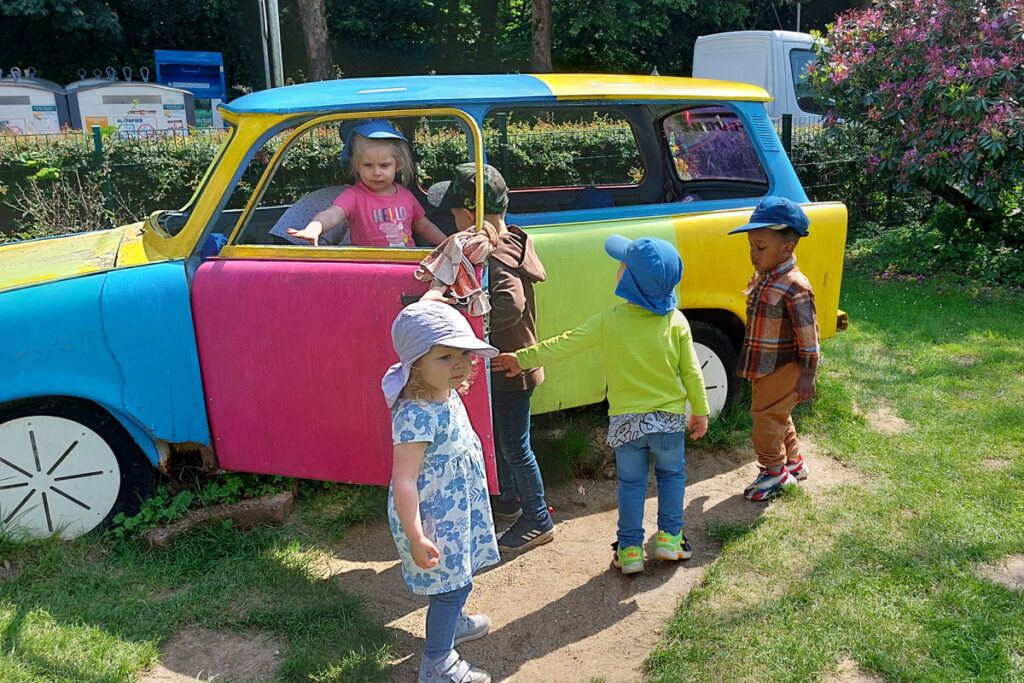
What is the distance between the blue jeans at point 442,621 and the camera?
9.10ft

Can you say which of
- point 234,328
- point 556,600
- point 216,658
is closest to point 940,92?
point 556,600

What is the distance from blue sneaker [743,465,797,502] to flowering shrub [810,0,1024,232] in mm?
4910

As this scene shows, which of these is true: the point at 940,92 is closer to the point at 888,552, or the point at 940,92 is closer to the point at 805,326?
the point at 805,326

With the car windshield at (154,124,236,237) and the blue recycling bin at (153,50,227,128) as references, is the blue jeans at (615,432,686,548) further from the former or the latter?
the blue recycling bin at (153,50,227,128)

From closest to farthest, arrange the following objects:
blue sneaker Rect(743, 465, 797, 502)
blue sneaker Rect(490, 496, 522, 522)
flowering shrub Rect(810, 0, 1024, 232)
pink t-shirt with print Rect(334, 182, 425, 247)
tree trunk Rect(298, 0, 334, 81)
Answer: pink t-shirt with print Rect(334, 182, 425, 247) → blue sneaker Rect(490, 496, 522, 522) → blue sneaker Rect(743, 465, 797, 502) → flowering shrub Rect(810, 0, 1024, 232) → tree trunk Rect(298, 0, 334, 81)

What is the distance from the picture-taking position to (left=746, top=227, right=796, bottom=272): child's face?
3.89 metres

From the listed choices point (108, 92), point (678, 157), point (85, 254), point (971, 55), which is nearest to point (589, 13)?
point (108, 92)

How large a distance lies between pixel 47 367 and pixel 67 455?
391mm

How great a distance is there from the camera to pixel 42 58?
81.8ft

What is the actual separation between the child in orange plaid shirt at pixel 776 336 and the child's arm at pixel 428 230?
1364 mm

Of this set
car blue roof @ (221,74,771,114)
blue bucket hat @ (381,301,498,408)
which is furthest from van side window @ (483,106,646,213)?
blue bucket hat @ (381,301,498,408)

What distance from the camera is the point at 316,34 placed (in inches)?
708

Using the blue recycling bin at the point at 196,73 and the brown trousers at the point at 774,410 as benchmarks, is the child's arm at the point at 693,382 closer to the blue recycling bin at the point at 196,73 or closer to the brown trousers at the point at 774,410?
the brown trousers at the point at 774,410

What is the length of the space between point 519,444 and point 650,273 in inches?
38.4
